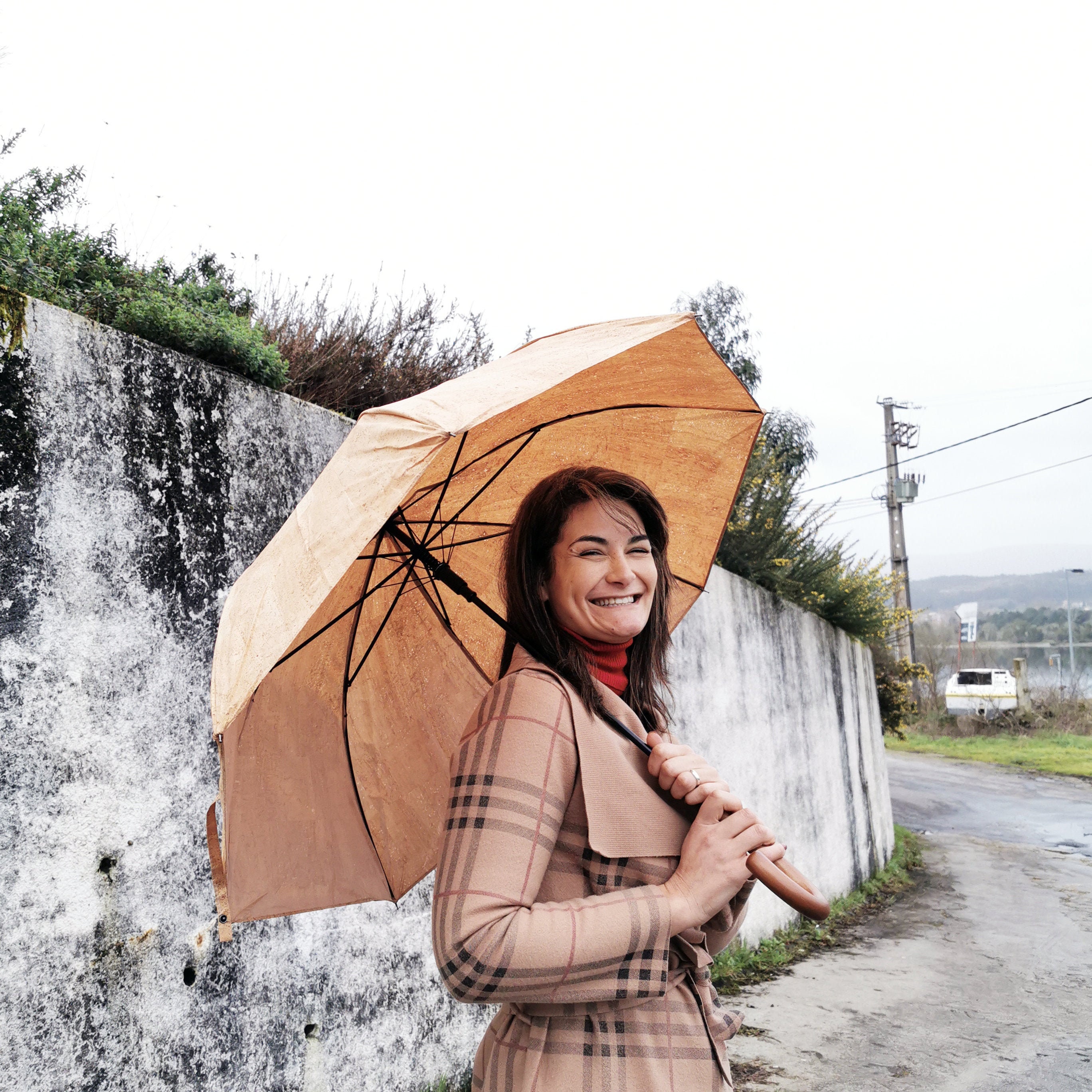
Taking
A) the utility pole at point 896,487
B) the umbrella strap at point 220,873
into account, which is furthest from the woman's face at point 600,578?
the utility pole at point 896,487

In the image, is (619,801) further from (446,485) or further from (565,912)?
(446,485)

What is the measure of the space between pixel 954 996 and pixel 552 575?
5.61 meters

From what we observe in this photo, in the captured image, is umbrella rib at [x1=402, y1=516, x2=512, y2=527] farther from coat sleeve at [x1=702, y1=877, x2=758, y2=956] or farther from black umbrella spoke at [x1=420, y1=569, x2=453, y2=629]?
coat sleeve at [x1=702, y1=877, x2=758, y2=956]

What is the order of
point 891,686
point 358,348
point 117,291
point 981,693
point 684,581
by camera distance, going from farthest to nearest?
point 981,693, point 891,686, point 358,348, point 117,291, point 684,581

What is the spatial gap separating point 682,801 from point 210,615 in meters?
1.88

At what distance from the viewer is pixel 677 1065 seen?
1.45m

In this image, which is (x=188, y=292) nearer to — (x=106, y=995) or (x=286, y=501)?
(x=286, y=501)

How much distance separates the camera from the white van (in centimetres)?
3123

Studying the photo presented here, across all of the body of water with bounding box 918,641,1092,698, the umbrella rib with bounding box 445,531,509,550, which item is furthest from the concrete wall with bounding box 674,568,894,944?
the body of water with bounding box 918,641,1092,698

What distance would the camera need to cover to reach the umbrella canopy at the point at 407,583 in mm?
1397

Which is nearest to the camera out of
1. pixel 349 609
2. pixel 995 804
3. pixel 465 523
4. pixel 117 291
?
pixel 349 609

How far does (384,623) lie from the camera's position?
7.01 feet

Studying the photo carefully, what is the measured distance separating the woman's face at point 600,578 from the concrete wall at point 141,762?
150cm

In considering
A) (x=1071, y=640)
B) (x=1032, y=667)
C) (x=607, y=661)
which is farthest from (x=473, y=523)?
(x=1032, y=667)
